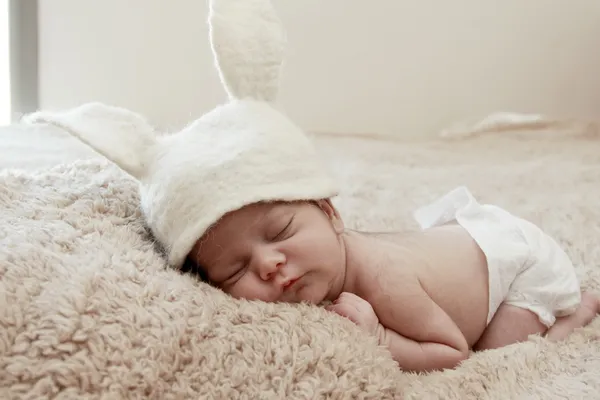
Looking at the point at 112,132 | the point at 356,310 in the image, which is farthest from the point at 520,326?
the point at 112,132

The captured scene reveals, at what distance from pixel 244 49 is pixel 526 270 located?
564mm

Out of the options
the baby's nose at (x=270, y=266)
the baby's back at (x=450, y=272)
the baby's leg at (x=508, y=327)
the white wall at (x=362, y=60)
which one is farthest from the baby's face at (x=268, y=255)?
the white wall at (x=362, y=60)

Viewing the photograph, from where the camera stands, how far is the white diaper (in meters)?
0.99

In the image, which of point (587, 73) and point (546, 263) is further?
point (587, 73)

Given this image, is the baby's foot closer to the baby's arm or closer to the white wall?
the baby's arm

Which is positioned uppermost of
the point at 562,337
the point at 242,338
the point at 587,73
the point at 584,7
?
the point at 584,7

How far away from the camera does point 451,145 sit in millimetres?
2061

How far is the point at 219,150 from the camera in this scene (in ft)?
2.73

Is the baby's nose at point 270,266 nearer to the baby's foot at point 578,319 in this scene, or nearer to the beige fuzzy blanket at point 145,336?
the beige fuzzy blanket at point 145,336

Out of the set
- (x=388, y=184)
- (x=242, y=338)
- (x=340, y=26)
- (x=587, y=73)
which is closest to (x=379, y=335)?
(x=242, y=338)

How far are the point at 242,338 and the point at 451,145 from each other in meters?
1.55

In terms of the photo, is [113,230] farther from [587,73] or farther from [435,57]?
[587,73]

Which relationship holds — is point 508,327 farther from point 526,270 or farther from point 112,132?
point 112,132

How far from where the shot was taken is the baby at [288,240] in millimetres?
811
